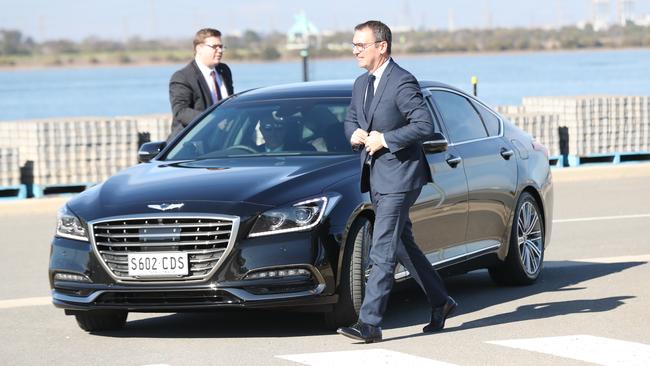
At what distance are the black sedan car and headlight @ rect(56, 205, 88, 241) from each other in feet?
0.03

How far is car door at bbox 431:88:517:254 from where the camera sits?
37.0 feet

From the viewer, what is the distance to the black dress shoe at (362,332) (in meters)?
9.30

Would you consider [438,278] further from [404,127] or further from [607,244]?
[607,244]

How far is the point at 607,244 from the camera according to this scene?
48.2 feet

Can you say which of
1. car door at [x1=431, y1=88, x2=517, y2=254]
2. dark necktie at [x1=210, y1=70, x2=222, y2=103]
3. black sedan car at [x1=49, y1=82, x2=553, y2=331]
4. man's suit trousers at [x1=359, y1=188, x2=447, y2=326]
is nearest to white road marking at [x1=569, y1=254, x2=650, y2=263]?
car door at [x1=431, y1=88, x2=517, y2=254]

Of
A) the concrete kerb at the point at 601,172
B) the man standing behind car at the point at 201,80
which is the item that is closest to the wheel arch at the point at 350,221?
the man standing behind car at the point at 201,80

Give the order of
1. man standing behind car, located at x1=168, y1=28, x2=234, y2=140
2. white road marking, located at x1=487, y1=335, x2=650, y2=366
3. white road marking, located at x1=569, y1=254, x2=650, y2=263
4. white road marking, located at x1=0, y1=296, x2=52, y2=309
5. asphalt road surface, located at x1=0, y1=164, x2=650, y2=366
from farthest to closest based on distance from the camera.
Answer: man standing behind car, located at x1=168, y1=28, x2=234, y2=140 < white road marking, located at x1=569, y1=254, x2=650, y2=263 < white road marking, located at x1=0, y1=296, x2=52, y2=309 < asphalt road surface, located at x1=0, y1=164, x2=650, y2=366 < white road marking, located at x1=487, y1=335, x2=650, y2=366

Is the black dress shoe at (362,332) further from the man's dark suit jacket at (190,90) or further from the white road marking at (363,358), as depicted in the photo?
the man's dark suit jacket at (190,90)

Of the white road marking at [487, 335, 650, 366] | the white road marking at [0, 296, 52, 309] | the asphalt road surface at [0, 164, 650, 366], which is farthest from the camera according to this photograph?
the white road marking at [0, 296, 52, 309]

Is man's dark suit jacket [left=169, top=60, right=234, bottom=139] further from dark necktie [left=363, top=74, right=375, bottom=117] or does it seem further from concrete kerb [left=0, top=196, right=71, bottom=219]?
concrete kerb [left=0, top=196, right=71, bottom=219]

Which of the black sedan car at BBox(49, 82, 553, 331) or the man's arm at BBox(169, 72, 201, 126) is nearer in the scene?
the black sedan car at BBox(49, 82, 553, 331)

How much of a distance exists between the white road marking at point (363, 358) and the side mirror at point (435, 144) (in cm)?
152

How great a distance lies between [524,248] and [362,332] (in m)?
3.06

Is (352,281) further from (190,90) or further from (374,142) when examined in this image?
(190,90)
